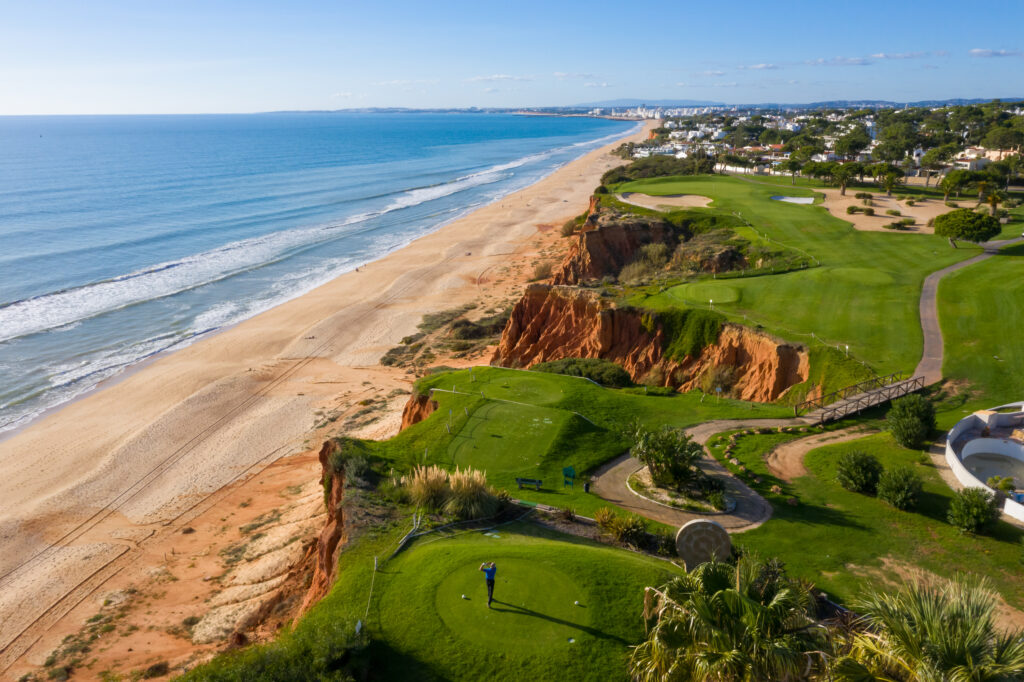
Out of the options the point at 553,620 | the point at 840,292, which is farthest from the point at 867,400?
the point at 553,620

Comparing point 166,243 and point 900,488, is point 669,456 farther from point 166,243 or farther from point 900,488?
point 166,243

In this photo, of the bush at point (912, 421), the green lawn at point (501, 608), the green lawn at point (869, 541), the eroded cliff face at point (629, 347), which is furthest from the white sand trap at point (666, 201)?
the green lawn at point (501, 608)

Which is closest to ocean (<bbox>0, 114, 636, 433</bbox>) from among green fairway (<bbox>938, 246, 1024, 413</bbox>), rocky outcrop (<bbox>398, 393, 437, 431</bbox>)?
rocky outcrop (<bbox>398, 393, 437, 431</bbox>)

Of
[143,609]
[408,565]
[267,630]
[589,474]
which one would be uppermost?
[408,565]

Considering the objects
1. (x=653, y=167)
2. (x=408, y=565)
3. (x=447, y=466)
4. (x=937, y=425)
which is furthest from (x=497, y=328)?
(x=653, y=167)

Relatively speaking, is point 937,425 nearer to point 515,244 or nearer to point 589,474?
point 589,474
